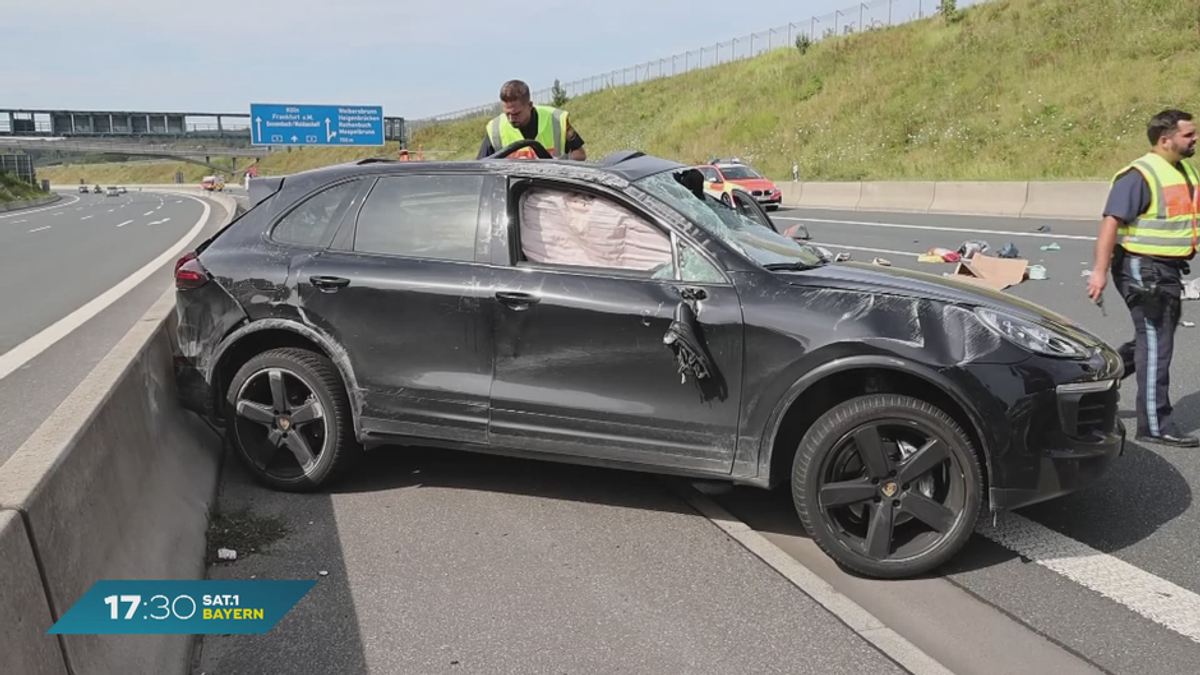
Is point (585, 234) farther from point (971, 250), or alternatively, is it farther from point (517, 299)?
point (971, 250)

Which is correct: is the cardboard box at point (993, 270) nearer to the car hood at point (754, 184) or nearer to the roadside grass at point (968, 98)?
the roadside grass at point (968, 98)

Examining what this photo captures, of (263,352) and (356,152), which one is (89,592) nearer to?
(263,352)

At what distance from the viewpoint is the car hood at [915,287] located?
3967 mm

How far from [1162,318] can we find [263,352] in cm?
495

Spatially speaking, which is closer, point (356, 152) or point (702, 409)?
point (702, 409)

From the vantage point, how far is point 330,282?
15.4 ft

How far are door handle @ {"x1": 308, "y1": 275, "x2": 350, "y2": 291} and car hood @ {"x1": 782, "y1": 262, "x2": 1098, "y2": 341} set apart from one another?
2171 mm

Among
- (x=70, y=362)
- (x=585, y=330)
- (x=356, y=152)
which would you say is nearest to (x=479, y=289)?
(x=585, y=330)

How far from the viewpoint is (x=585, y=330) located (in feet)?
13.9

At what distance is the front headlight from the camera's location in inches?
150

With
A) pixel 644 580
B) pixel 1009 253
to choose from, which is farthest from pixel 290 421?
pixel 1009 253

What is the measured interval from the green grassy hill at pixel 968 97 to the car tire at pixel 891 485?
2296cm

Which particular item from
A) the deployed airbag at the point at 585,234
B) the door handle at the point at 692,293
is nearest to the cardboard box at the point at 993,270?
the deployed airbag at the point at 585,234

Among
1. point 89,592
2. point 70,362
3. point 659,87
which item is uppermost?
point 659,87
